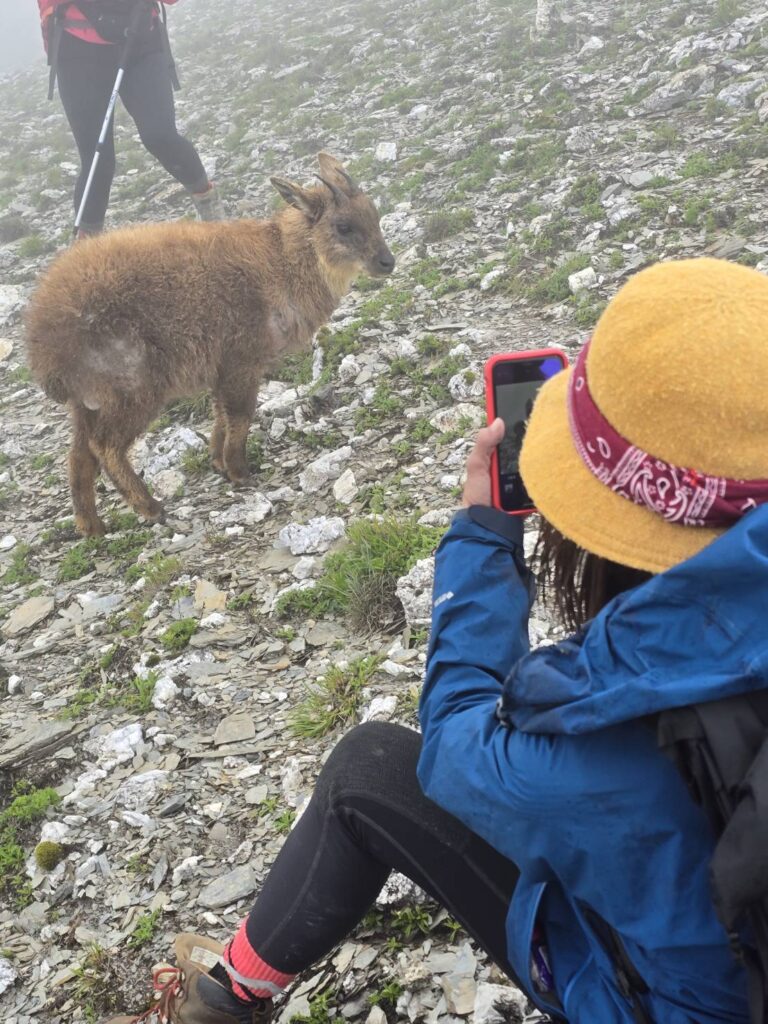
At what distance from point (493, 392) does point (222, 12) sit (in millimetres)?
30775

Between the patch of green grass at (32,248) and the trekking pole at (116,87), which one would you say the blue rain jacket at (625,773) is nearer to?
the trekking pole at (116,87)

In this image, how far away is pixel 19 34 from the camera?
48625mm

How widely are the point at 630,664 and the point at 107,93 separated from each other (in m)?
9.85

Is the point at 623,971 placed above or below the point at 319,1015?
above

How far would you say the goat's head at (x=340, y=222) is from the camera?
7.50 meters

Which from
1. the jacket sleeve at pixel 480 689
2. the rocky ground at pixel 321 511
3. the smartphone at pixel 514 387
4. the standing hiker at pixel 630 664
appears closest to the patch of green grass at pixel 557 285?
the rocky ground at pixel 321 511

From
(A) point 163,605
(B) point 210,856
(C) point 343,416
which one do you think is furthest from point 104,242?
(B) point 210,856

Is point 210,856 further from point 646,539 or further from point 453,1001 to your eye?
point 646,539

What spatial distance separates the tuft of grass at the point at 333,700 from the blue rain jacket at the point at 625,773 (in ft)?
7.37

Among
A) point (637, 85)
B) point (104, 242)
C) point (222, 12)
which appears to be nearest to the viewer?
point (104, 242)

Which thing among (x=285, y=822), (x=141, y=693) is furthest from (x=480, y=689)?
(x=141, y=693)

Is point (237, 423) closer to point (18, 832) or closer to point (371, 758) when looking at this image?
point (18, 832)

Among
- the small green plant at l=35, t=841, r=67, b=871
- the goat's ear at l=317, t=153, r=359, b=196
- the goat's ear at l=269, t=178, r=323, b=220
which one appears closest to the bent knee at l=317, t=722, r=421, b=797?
the small green plant at l=35, t=841, r=67, b=871

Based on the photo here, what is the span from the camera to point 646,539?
1494 mm
